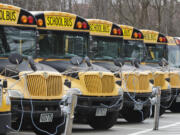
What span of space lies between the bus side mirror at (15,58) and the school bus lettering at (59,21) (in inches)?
→ 106

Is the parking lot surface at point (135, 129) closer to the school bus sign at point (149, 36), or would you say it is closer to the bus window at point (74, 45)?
the bus window at point (74, 45)

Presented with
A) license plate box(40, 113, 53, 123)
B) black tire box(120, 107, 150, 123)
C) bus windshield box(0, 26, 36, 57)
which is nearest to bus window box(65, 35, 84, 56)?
bus windshield box(0, 26, 36, 57)

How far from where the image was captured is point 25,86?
1104 cm

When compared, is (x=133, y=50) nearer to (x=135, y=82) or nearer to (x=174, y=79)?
(x=174, y=79)

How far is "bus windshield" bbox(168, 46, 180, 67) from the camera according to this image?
2196cm

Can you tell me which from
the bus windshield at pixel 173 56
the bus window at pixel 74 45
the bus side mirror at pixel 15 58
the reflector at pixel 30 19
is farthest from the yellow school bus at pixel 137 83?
the bus side mirror at pixel 15 58

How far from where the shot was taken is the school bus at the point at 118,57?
15227 mm

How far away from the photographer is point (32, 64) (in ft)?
37.7

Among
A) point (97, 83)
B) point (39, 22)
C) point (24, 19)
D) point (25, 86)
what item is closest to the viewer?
point (25, 86)

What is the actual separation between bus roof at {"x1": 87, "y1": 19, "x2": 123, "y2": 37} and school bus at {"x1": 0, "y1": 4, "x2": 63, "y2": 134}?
4123 mm

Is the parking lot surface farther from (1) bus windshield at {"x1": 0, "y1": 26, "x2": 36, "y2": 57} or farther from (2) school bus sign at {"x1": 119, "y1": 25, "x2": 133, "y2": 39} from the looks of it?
(2) school bus sign at {"x1": 119, "y1": 25, "x2": 133, "y2": 39}

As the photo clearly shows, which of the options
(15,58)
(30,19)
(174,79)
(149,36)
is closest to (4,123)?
(15,58)

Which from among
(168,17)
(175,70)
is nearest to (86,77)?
(175,70)

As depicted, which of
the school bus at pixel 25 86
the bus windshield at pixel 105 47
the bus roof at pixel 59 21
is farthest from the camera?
the bus windshield at pixel 105 47
